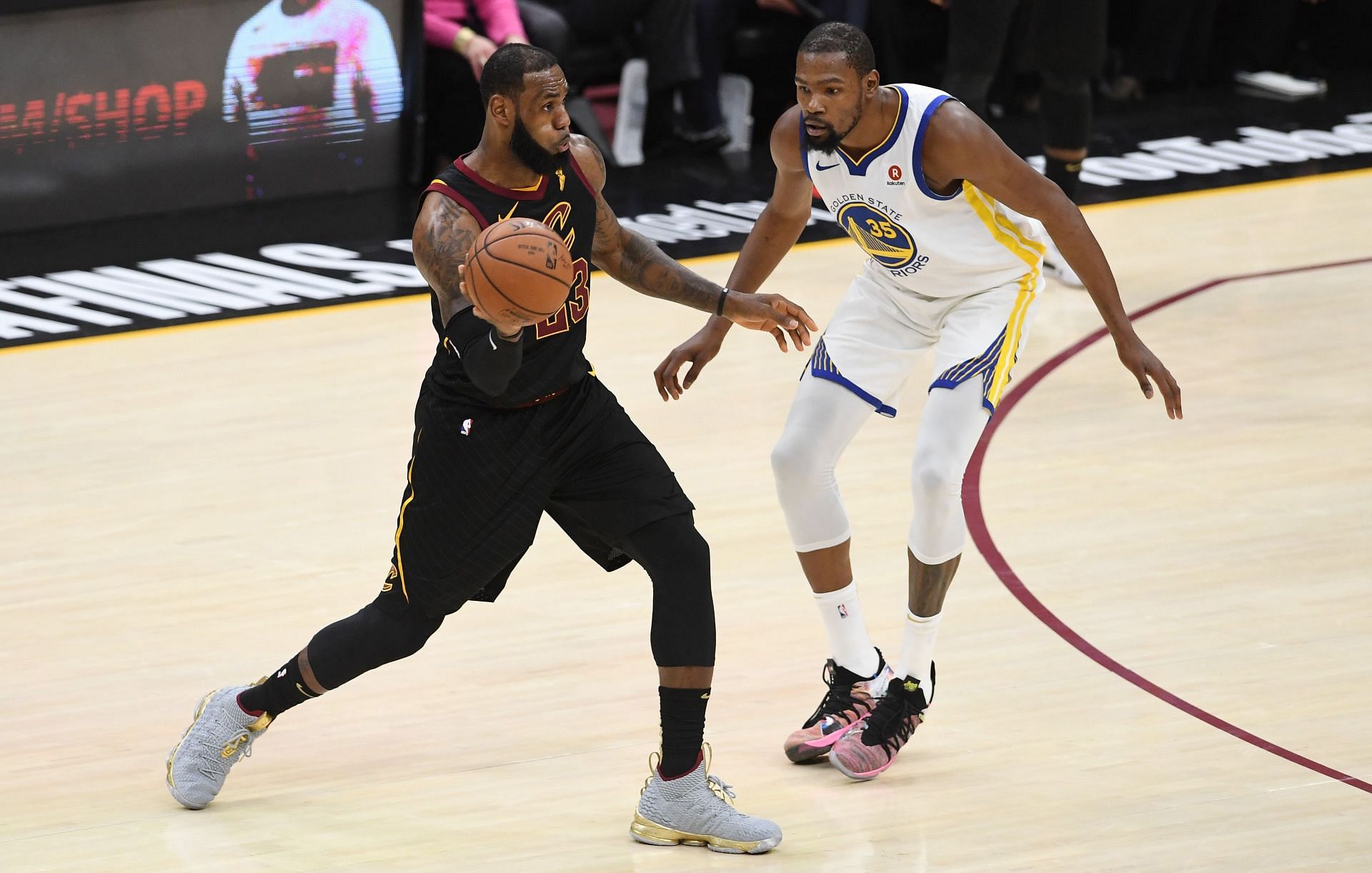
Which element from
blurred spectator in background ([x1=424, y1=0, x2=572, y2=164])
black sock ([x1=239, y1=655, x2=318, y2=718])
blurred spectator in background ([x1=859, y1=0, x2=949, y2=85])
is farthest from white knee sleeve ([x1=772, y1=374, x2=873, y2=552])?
blurred spectator in background ([x1=859, y1=0, x2=949, y2=85])

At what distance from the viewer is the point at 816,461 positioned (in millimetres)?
4488

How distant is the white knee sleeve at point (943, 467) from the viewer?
438 cm

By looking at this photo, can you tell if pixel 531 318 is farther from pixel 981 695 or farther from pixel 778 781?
pixel 981 695

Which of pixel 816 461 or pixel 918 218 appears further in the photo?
pixel 918 218

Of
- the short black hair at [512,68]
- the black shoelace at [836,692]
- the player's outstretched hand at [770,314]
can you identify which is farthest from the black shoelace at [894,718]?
the short black hair at [512,68]

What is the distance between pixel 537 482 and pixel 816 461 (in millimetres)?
759

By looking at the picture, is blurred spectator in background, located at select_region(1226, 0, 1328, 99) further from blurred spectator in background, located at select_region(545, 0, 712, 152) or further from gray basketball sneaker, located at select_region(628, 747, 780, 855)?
gray basketball sneaker, located at select_region(628, 747, 780, 855)

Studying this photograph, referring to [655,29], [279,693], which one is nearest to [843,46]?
[279,693]

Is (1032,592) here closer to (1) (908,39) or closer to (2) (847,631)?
(2) (847,631)

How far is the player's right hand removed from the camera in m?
4.64

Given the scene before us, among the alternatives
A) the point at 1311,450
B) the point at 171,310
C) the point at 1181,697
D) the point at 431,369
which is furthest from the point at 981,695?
the point at 171,310

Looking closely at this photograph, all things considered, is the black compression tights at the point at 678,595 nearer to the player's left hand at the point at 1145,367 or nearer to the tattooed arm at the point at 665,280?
the tattooed arm at the point at 665,280

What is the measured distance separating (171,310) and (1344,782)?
19.2 ft

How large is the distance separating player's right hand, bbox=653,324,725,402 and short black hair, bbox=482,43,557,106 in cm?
92
